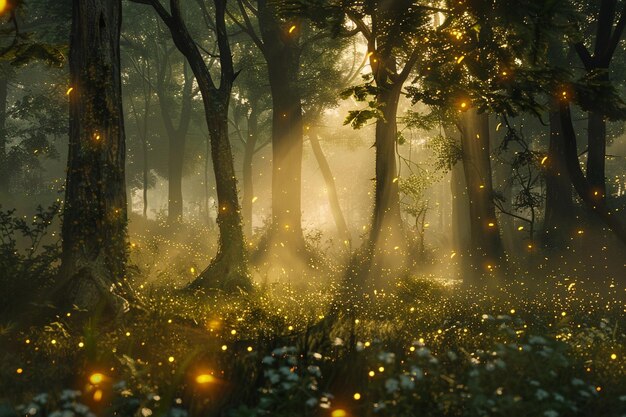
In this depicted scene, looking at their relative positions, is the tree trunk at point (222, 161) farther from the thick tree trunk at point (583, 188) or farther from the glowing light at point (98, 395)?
the glowing light at point (98, 395)

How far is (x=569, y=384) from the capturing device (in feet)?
18.2

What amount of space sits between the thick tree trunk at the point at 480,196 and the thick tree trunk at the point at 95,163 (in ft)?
33.0

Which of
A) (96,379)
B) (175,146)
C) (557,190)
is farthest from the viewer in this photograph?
(175,146)

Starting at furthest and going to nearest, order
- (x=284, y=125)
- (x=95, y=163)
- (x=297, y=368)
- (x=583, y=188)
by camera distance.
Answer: (x=284, y=125), (x=583, y=188), (x=95, y=163), (x=297, y=368)

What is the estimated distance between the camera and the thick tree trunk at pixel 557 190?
19516mm

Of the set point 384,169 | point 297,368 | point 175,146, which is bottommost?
point 297,368

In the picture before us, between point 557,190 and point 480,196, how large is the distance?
452 cm

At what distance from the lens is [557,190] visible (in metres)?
20.0

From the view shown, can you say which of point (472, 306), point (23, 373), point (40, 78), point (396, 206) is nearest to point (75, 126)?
point (23, 373)

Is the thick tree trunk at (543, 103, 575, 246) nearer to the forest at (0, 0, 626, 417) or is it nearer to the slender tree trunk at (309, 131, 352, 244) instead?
the forest at (0, 0, 626, 417)

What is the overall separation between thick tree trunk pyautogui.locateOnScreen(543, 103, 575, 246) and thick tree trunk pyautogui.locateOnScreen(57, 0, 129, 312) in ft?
45.5

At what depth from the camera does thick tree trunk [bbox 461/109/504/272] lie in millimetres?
16406

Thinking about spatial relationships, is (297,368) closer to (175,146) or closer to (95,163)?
(95,163)

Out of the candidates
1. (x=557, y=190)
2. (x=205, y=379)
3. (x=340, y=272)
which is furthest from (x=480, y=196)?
(x=205, y=379)
